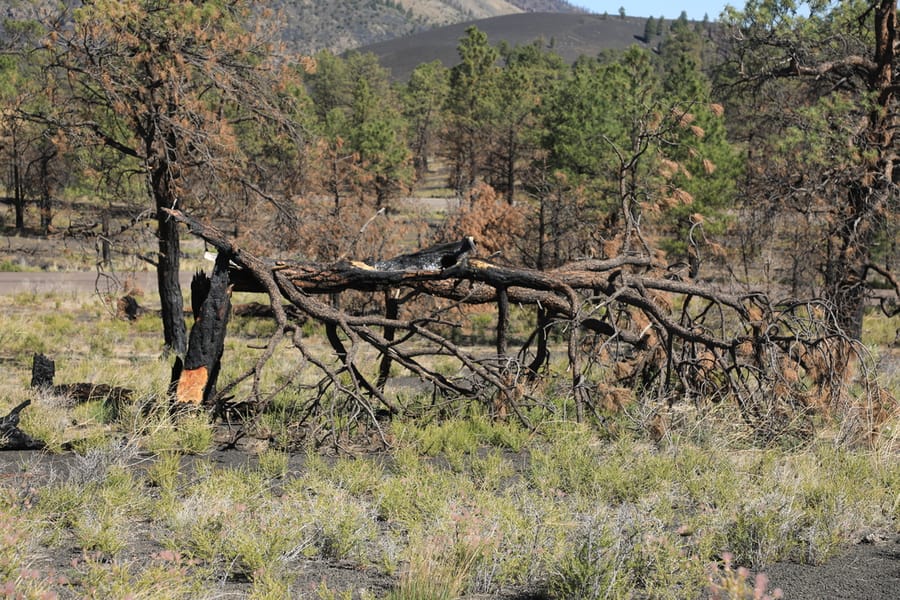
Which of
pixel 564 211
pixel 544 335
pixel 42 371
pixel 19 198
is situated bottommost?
pixel 42 371

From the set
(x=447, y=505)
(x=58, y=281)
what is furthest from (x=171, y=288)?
(x=58, y=281)

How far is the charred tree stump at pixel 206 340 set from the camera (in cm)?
817

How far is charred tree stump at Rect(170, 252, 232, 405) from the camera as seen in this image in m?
8.17

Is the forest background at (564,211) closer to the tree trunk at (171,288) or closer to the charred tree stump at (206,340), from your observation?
the tree trunk at (171,288)

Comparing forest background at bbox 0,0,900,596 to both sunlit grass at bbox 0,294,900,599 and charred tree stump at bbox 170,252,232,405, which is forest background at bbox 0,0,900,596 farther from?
charred tree stump at bbox 170,252,232,405


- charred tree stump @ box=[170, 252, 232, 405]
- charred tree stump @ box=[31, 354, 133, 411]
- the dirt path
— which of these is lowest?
the dirt path

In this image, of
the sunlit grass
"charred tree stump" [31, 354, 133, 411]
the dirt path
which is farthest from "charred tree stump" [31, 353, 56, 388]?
the dirt path

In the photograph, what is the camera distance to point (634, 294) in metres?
8.70

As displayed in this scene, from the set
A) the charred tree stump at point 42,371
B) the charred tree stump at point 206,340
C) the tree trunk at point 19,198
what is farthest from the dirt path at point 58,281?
the charred tree stump at point 206,340

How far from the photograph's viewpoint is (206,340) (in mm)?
8203

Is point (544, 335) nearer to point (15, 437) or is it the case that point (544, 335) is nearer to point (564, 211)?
point (15, 437)

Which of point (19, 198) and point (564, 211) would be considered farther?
point (19, 198)

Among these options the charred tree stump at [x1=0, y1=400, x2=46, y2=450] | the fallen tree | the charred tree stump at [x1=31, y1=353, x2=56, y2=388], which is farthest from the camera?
the charred tree stump at [x1=31, y1=353, x2=56, y2=388]

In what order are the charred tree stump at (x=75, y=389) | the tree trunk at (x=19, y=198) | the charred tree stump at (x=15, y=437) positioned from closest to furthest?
the charred tree stump at (x=15, y=437) → the charred tree stump at (x=75, y=389) → the tree trunk at (x=19, y=198)
